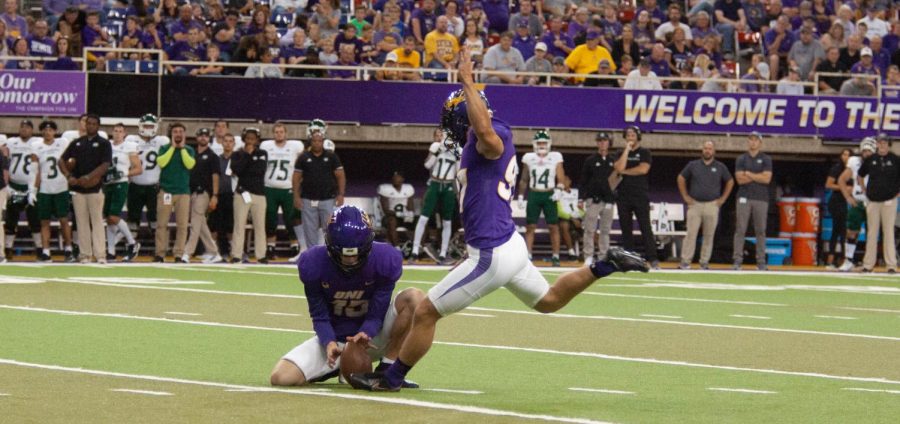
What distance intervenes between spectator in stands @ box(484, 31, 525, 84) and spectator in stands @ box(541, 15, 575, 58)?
1.40 metres

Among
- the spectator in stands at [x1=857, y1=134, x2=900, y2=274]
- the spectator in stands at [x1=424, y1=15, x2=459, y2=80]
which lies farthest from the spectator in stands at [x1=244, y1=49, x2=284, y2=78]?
the spectator in stands at [x1=857, y1=134, x2=900, y2=274]

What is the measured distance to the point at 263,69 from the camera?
945 inches

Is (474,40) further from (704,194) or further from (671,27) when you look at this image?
(704,194)

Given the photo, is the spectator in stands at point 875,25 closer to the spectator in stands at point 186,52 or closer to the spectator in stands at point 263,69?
the spectator in stands at point 263,69

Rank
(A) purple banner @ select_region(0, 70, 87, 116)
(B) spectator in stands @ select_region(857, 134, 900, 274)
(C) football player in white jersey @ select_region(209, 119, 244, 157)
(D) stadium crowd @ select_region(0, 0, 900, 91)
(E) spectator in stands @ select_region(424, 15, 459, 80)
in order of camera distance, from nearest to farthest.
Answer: (C) football player in white jersey @ select_region(209, 119, 244, 157), (B) spectator in stands @ select_region(857, 134, 900, 274), (A) purple banner @ select_region(0, 70, 87, 116), (D) stadium crowd @ select_region(0, 0, 900, 91), (E) spectator in stands @ select_region(424, 15, 459, 80)

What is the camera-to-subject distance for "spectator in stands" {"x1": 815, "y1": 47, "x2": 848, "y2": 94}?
2703 cm

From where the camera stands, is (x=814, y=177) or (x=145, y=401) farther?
(x=814, y=177)

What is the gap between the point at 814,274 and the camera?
2252 cm

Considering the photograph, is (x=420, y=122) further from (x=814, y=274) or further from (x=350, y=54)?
(x=814, y=274)

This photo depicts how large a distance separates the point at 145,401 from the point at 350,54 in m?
17.5

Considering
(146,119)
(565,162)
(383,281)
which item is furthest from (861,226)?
(383,281)

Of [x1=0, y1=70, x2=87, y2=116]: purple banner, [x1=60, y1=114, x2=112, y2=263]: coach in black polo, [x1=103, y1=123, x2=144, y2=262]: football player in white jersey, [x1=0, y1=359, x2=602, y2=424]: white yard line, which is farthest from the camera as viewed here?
[x1=0, y1=70, x2=87, y2=116]: purple banner

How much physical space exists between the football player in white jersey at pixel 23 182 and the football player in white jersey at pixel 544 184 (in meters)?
7.03

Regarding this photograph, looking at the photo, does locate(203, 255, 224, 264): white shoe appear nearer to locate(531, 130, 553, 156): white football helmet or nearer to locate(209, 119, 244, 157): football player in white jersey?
locate(209, 119, 244, 157): football player in white jersey
